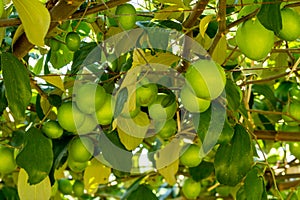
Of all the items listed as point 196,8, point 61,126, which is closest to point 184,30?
point 196,8

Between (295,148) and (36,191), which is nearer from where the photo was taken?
(36,191)

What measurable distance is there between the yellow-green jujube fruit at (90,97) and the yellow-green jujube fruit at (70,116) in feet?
0.05

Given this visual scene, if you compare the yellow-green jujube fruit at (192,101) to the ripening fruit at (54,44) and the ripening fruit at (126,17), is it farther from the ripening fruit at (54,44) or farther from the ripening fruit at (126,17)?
the ripening fruit at (54,44)

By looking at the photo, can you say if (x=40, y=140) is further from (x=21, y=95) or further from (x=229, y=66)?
(x=229, y=66)

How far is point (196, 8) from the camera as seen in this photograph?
92 cm

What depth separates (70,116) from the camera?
3.34 feet

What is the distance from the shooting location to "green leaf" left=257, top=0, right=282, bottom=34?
0.77 metres

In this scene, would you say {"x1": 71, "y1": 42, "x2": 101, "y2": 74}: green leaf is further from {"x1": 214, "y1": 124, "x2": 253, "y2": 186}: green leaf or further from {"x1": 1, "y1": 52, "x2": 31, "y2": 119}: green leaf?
{"x1": 214, "y1": 124, "x2": 253, "y2": 186}: green leaf

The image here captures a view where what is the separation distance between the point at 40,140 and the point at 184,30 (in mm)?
296

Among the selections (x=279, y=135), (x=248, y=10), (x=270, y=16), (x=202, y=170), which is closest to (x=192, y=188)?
(x=202, y=170)

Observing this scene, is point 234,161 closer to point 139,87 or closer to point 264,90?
point 139,87

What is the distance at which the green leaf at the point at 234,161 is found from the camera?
3.14 feet

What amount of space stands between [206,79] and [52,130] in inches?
13.4

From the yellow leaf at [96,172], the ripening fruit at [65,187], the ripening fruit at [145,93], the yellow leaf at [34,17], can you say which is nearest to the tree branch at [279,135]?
the yellow leaf at [96,172]
